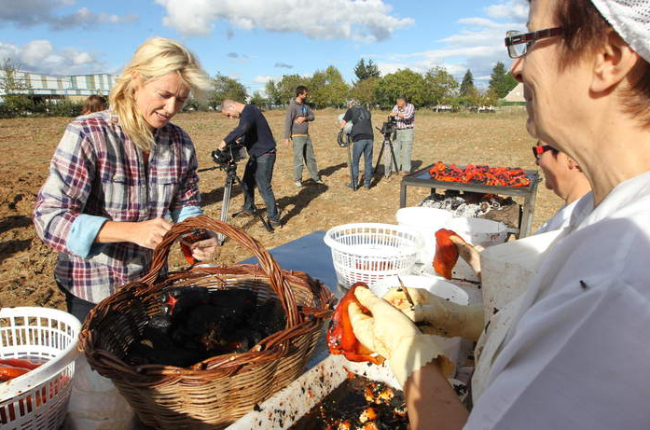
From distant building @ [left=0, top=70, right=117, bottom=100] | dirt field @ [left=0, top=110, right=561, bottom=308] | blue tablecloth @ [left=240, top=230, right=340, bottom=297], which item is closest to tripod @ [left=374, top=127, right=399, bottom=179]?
dirt field @ [left=0, top=110, right=561, bottom=308]

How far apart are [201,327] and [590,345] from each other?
127 cm

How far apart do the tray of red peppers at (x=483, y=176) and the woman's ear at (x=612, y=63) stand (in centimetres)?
418

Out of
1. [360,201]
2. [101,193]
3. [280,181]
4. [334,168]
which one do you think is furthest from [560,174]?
[334,168]

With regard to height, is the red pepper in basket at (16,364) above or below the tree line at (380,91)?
below

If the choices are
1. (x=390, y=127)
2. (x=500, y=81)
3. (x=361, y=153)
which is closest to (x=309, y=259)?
(x=361, y=153)

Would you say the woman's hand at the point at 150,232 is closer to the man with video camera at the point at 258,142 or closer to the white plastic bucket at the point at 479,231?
the white plastic bucket at the point at 479,231

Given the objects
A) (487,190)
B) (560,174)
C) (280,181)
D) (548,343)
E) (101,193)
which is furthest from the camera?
(280,181)

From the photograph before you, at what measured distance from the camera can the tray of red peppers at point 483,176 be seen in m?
4.66

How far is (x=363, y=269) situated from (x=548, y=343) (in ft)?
5.02

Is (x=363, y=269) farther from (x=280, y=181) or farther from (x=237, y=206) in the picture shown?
(x=280, y=181)

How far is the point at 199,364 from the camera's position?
109 cm

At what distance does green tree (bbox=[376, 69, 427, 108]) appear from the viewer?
74000 millimetres

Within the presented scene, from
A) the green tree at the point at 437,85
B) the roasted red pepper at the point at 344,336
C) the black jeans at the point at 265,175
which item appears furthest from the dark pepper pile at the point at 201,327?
the green tree at the point at 437,85

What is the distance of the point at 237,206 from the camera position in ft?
27.1
